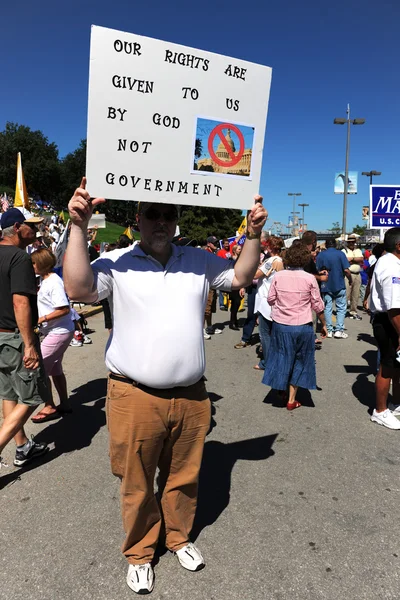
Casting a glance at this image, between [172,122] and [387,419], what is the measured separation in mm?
3655

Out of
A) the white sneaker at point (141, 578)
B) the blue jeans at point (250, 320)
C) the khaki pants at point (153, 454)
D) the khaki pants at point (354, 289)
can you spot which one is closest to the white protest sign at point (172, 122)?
the khaki pants at point (153, 454)

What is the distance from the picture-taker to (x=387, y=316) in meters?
4.05

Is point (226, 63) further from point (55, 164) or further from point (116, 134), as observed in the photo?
point (55, 164)

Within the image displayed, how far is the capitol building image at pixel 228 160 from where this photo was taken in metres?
2.16

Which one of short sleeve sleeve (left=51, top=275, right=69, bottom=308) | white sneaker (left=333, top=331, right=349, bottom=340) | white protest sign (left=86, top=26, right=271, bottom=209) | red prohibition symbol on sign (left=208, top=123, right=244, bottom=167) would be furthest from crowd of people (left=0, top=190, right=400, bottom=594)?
white sneaker (left=333, top=331, right=349, bottom=340)

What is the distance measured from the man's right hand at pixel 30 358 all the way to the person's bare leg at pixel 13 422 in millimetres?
315

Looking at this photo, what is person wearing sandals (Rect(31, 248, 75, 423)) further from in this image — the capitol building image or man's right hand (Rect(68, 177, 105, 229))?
the capitol building image

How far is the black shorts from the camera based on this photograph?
4043 millimetres

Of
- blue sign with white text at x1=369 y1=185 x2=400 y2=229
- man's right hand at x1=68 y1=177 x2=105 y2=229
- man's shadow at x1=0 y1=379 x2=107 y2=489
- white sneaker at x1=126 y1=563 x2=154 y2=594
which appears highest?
blue sign with white text at x1=369 y1=185 x2=400 y2=229

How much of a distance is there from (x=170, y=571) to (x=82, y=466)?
1.33m

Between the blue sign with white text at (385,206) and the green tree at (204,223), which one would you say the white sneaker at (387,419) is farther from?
the green tree at (204,223)

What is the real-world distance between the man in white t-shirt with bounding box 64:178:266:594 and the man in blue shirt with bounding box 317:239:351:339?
21.2 feet

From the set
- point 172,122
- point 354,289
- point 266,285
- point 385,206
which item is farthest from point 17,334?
point 354,289

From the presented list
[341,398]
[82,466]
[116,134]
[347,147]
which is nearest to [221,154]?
[116,134]
